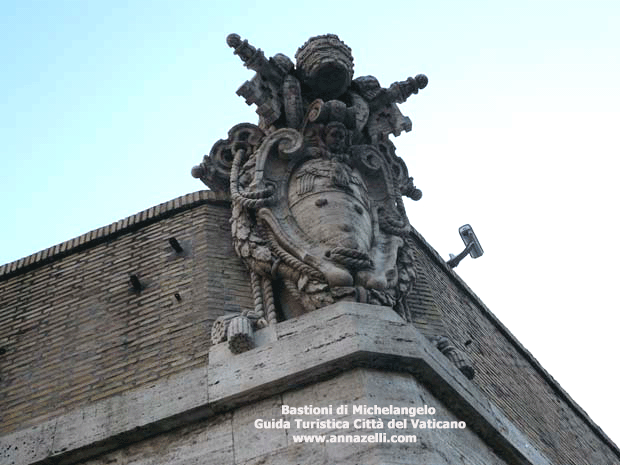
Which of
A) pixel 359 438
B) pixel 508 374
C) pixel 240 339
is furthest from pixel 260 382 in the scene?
pixel 508 374

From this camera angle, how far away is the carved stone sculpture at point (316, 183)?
6590 mm

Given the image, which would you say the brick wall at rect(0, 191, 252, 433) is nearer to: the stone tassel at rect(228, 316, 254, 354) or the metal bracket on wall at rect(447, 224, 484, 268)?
the stone tassel at rect(228, 316, 254, 354)

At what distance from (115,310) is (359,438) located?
10.3 ft

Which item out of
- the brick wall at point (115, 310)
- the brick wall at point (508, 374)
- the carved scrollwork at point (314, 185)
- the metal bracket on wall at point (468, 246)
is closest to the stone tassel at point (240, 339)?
the carved scrollwork at point (314, 185)

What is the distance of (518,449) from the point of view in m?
6.76

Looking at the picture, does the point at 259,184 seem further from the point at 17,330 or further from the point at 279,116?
the point at 17,330

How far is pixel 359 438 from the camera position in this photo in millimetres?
5238

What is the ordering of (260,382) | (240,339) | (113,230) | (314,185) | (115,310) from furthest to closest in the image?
1. (113,230)
2. (115,310)
3. (314,185)
4. (240,339)
5. (260,382)

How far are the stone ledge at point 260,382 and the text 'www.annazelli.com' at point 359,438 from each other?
1.74 ft

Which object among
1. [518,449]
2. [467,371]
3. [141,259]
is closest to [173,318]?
[141,259]

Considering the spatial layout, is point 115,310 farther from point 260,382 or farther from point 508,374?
point 508,374

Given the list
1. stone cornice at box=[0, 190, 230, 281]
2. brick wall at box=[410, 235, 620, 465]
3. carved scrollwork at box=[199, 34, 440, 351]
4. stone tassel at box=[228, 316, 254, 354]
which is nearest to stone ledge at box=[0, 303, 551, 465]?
→ stone tassel at box=[228, 316, 254, 354]

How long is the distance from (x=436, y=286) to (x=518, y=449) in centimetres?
259

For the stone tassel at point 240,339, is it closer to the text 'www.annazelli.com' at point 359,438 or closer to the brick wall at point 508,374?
the text 'www.annazelli.com' at point 359,438
